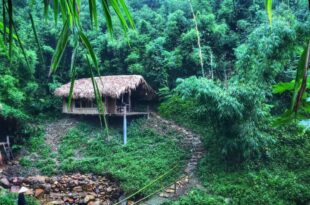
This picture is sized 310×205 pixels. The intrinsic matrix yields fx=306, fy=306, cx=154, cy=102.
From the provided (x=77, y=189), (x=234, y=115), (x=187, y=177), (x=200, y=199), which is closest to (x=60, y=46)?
(x=200, y=199)

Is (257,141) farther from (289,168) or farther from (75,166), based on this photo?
(75,166)

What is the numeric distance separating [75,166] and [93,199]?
67.5 inches

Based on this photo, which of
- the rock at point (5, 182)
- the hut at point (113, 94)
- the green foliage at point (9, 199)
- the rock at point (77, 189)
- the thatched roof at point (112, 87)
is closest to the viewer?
the green foliage at point (9, 199)

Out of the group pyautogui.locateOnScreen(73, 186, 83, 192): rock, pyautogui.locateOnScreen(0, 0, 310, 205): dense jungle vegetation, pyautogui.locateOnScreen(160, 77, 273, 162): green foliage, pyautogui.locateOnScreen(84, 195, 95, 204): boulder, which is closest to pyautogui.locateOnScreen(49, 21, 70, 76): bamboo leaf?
pyautogui.locateOnScreen(0, 0, 310, 205): dense jungle vegetation

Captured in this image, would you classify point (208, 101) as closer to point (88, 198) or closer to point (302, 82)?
point (88, 198)

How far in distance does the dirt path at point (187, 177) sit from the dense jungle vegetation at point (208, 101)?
0.27 m

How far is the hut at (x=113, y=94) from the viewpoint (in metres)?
11.3

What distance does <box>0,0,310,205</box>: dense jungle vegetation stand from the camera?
7.53 meters

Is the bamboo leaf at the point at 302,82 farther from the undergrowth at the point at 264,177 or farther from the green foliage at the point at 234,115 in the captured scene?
the green foliage at the point at 234,115

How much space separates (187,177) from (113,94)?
4.48 m

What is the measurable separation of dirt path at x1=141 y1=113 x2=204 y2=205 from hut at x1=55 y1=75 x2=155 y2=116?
2.03 m

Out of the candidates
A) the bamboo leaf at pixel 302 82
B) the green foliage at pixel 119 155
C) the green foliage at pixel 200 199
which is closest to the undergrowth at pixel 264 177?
the green foliage at pixel 200 199

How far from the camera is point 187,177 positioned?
319 inches

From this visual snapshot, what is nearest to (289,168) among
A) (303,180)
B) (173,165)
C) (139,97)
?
(303,180)
